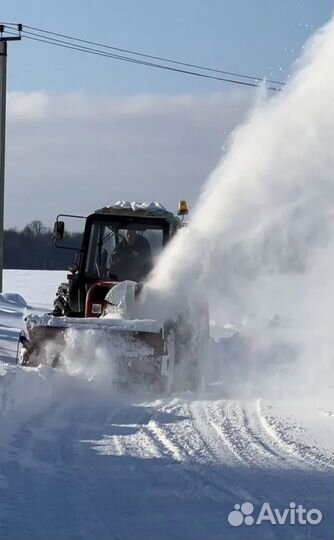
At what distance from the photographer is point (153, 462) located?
239 inches

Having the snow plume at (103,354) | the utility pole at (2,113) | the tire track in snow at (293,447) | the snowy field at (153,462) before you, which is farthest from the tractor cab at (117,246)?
the utility pole at (2,113)

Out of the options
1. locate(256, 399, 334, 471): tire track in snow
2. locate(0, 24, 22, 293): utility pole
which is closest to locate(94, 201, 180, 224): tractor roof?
locate(256, 399, 334, 471): tire track in snow

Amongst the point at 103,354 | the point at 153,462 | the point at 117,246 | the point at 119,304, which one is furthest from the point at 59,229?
the point at 153,462

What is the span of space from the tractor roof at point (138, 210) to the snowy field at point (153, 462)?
288 centimetres

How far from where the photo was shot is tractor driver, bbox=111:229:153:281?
11672 mm

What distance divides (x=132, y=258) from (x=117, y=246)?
0.31 metres

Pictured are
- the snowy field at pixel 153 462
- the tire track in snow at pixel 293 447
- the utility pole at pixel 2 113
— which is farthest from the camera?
the utility pole at pixel 2 113

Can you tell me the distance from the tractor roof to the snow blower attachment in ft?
0.04

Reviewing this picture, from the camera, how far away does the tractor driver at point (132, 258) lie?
11.7m

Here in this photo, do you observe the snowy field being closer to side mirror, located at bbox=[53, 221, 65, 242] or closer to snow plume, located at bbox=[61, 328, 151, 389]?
snow plume, located at bbox=[61, 328, 151, 389]

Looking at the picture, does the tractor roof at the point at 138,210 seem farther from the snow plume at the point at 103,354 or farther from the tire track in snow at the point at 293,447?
the tire track in snow at the point at 293,447

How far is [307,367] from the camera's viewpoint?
11.8 metres

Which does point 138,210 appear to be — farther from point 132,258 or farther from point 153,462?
point 153,462

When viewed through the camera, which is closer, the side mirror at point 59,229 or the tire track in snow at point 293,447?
the tire track in snow at point 293,447
